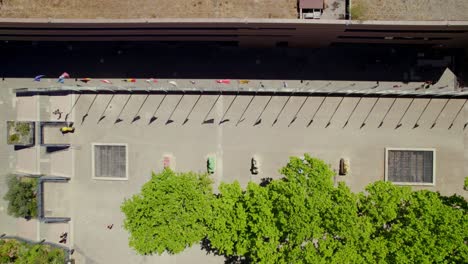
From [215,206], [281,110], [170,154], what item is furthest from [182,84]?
[215,206]

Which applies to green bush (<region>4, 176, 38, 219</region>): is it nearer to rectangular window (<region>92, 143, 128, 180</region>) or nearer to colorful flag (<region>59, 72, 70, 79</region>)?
rectangular window (<region>92, 143, 128, 180</region>)

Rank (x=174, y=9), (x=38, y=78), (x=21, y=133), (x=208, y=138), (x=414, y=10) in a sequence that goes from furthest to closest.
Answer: (x=21, y=133)
(x=208, y=138)
(x=38, y=78)
(x=174, y=9)
(x=414, y=10)

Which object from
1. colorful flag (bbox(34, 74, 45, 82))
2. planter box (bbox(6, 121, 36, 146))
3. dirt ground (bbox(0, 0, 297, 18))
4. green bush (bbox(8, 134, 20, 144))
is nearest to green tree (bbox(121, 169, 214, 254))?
planter box (bbox(6, 121, 36, 146))

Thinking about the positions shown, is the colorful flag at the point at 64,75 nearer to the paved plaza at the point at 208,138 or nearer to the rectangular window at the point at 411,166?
the paved plaza at the point at 208,138

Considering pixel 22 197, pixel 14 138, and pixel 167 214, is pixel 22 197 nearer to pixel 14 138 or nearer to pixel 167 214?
pixel 14 138

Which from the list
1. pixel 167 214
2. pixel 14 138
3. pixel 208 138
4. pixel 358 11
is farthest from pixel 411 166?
pixel 14 138

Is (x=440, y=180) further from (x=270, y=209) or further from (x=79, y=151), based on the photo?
(x=79, y=151)

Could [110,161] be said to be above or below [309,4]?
below
